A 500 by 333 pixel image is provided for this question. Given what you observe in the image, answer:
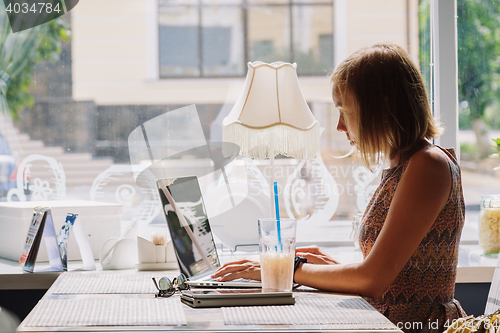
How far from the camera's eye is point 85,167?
80.4 inches

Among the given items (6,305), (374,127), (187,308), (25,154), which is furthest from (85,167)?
(374,127)

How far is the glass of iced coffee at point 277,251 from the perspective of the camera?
1089 mm

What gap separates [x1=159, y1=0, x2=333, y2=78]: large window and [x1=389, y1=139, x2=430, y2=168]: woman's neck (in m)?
0.91

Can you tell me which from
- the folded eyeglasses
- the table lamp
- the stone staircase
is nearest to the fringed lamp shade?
the table lamp

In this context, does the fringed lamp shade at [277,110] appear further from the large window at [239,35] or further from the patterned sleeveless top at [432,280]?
the patterned sleeveless top at [432,280]

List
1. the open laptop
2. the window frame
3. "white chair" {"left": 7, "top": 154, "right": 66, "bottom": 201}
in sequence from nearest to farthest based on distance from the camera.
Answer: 1. the open laptop
2. "white chair" {"left": 7, "top": 154, "right": 66, "bottom": 201}
3. the window frame

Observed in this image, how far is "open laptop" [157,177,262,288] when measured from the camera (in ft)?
4.73

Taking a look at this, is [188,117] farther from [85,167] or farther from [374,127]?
[374,127]

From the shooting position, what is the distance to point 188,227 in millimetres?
1496


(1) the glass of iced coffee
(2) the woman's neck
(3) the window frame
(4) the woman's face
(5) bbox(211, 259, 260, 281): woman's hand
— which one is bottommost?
(5) bbox(211, 259, 260, 281): woman's hand

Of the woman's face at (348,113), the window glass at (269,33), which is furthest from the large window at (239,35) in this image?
the woman's face at (348,113)

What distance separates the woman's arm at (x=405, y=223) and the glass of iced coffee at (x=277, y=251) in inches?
5.5

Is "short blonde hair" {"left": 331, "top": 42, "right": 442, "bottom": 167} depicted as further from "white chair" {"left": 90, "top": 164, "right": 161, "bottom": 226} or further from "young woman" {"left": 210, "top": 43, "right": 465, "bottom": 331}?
"white chair" {"left": 90, "top": 164, "right": 161, "bottom": 226}

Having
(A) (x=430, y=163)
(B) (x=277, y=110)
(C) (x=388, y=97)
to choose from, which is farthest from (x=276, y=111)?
(A) (x=430, y=163)
